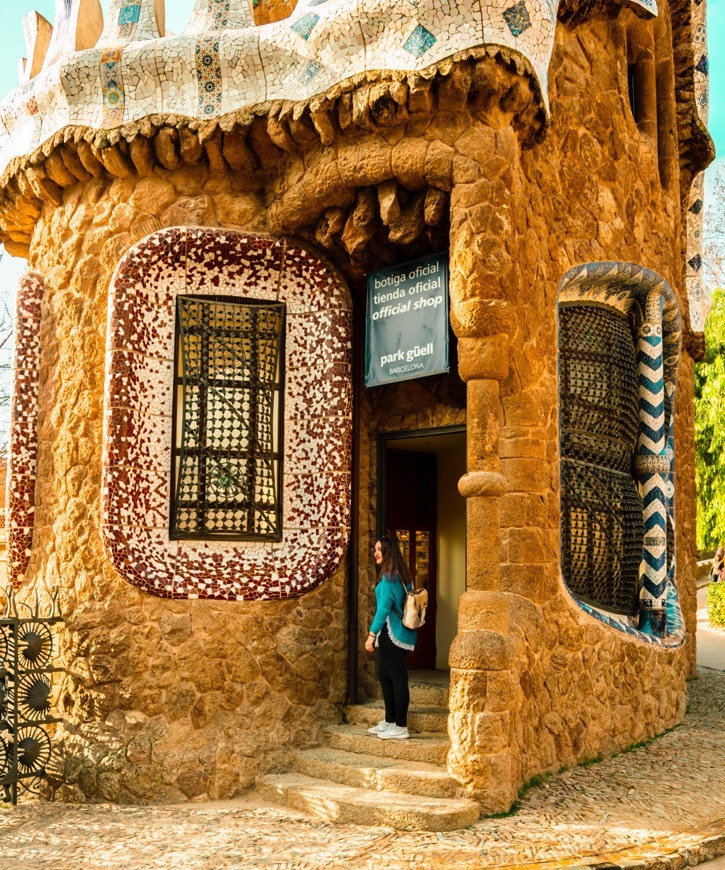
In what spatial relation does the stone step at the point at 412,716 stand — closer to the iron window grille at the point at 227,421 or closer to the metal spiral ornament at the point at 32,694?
the iron window grille at the point at 227,421

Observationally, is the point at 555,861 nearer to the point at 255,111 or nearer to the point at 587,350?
the point at 587,350

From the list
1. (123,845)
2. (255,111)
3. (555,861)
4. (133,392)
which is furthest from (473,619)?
(255,111)

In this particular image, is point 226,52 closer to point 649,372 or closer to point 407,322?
point 407,322

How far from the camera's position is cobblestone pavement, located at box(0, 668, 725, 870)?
19.0 ft

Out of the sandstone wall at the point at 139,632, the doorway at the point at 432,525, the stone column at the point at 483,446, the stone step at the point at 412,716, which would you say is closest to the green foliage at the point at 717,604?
the doorway at the point at 432,525

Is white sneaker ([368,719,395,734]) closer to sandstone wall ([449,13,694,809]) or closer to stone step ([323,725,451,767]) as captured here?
stone step ([323,725,451,767])

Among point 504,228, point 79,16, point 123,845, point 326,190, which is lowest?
point 123,845

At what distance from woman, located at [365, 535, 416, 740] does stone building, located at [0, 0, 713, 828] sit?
0.24 metres

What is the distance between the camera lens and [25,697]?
25.2 feet

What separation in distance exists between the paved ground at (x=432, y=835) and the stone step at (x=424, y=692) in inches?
45.5

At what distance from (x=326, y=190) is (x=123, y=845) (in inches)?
191

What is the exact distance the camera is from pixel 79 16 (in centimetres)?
846

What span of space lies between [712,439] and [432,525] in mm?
17756

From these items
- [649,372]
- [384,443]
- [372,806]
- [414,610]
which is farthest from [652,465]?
[372,806]
